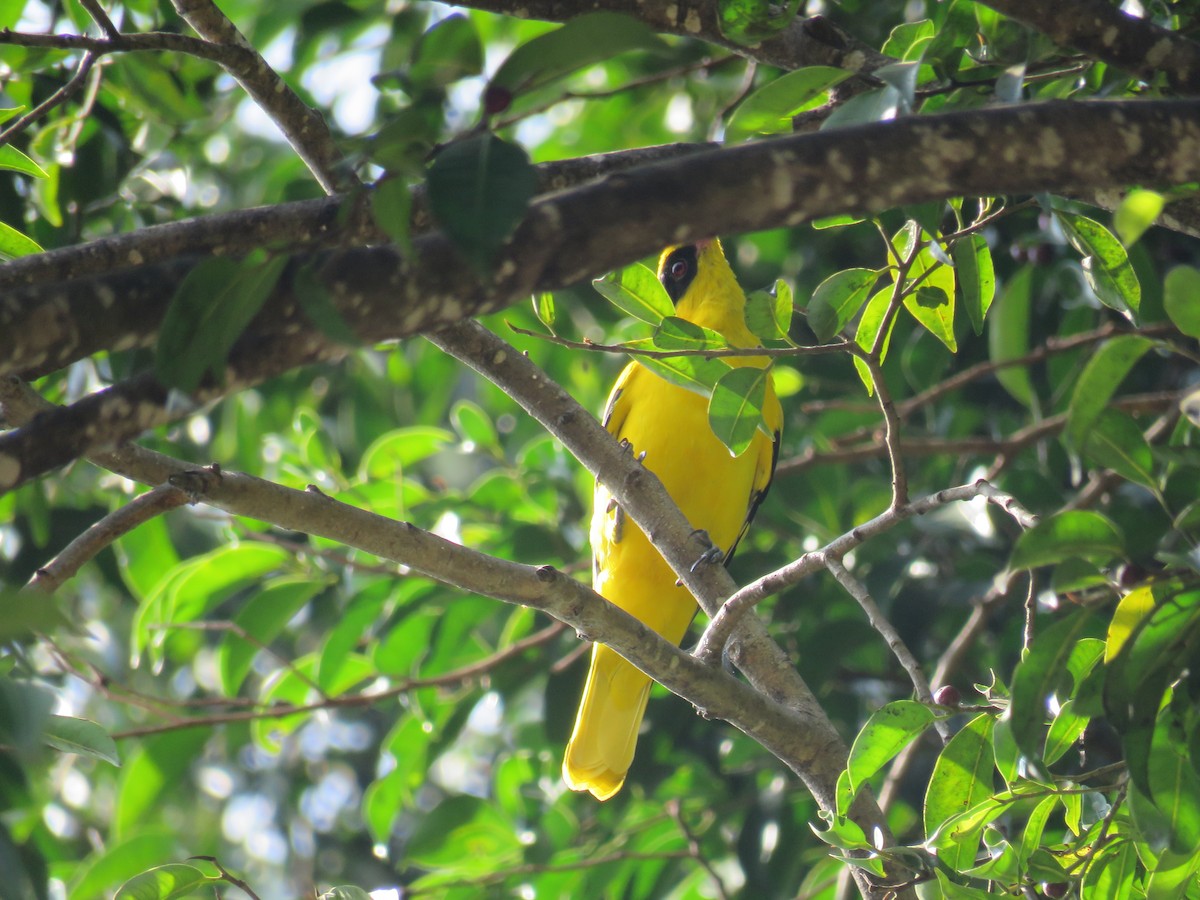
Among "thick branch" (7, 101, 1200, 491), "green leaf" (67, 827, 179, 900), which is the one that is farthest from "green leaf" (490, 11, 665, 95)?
"green leaf" (67, 827, 179, 900)

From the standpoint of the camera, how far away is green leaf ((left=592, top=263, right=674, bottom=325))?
2158 millimetres

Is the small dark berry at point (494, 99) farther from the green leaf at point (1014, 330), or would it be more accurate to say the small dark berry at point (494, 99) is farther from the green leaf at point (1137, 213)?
the green leaf at point (1014, 330)

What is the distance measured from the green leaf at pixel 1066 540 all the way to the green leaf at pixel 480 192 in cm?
68

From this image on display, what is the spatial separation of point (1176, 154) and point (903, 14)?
2.53 m

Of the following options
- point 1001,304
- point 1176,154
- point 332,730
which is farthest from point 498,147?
point 332,730

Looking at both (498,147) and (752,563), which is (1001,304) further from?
(498,147)

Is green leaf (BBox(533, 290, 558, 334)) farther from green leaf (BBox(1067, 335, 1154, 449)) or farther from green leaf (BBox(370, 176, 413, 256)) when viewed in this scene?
green leaf (BBox(1067, 335, 1154, 449))

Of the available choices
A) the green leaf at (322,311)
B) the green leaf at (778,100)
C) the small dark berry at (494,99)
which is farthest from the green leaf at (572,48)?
the green leaf at (778,100)

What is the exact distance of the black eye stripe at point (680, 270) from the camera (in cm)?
460

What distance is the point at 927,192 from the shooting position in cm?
134

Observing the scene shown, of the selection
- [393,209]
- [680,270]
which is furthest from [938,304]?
[680,270]

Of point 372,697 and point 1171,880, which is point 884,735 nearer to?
point 1171,880

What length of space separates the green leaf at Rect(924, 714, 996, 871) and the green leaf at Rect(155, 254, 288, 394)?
4.20 ft

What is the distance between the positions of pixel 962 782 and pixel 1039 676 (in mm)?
504
